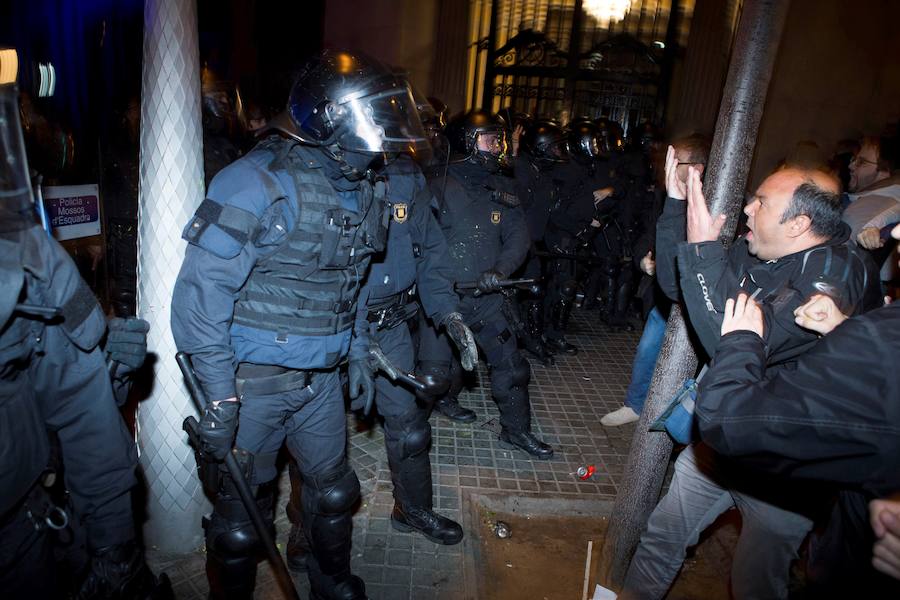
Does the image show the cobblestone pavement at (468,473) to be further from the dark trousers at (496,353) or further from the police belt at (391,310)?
the police belt at (391,310)

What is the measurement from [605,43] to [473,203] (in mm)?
8274

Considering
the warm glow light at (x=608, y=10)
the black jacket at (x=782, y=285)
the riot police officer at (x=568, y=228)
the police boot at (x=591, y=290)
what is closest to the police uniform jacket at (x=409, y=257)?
the black jacket at (x=782, y=285)

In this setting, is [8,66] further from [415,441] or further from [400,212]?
[415,441]

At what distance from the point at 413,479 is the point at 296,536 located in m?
0.72

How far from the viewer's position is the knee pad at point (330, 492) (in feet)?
8.45

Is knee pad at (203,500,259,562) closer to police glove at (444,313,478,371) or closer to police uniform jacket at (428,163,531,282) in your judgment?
police glove at (444,313,478,371)

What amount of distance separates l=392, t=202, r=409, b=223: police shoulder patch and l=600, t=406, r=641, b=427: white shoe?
9.54ft

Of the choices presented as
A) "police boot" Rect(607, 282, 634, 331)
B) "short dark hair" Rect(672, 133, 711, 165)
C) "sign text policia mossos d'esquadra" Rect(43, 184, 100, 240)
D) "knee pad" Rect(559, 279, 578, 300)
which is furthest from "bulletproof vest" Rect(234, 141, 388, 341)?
"police boot" Rect(607, 282, 634, 331)

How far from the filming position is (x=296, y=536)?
10.1 feet

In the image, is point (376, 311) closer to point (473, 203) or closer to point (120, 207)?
point (473, 203)

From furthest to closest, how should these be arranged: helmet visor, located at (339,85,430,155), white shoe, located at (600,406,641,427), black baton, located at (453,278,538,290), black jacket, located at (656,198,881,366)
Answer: white shoe, located at (600,406,641,427) < black baton, located at (453,278,538,290) < helmet visor, located at (339,85,430,155) < black jacket, located at (656,198,881,366)

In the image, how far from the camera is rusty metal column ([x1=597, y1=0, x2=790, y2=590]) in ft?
7.07

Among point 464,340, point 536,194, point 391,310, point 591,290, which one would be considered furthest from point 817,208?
point 591,290

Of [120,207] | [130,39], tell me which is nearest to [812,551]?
[120,207]
